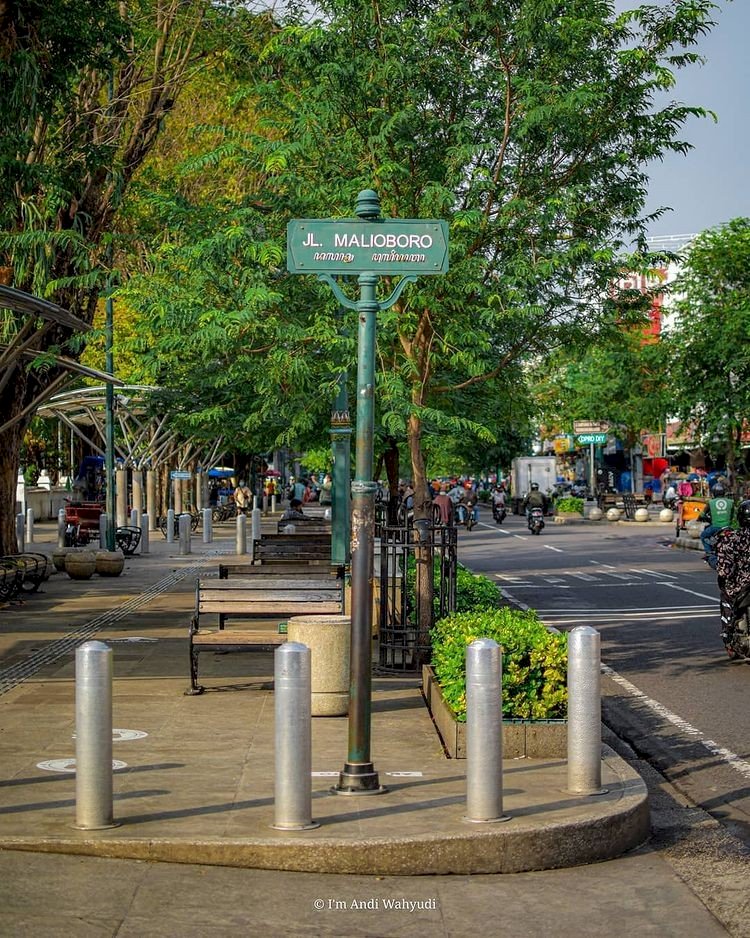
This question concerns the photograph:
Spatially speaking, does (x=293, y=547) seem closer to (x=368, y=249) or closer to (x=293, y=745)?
(x=368, y=249)

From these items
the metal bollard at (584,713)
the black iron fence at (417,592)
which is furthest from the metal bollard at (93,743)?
the black iron fence at (417,592)

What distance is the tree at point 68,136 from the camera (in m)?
18.5

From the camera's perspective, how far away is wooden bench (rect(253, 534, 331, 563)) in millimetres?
20891

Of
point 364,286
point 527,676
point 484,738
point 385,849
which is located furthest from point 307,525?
point 385,849

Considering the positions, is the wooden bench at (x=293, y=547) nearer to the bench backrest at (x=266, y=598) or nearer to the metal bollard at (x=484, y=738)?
the bench backrest at (x=266, y=598)

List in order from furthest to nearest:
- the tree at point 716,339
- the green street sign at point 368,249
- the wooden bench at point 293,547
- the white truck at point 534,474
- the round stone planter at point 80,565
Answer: the white truck at point 534,474 → the tree at point 716,339 → the round stone planter at point 80,565 → the wooden bench at point 293,547 → the green street sign at point 368,249

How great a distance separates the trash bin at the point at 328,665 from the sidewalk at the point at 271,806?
160mm

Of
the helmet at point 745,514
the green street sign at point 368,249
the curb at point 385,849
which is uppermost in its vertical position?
the green street sign at point 368,249

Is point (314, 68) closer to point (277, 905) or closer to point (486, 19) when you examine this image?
point (486, 19)

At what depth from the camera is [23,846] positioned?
6.84m

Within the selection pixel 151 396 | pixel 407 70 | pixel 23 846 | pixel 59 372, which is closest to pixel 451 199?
pixel 407 70

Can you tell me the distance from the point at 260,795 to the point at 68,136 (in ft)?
60.4

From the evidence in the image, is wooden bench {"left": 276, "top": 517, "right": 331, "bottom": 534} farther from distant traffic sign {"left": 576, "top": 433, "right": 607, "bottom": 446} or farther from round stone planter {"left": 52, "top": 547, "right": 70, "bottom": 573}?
distant traffic sign {"left": 576, "top": 433, "right": 607, "bottom": 446}

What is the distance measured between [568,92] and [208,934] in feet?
33.3
